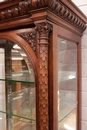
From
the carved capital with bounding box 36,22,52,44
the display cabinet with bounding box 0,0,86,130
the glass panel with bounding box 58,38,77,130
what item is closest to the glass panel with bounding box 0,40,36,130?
the display cabinet with bounding box 0,0,86,130

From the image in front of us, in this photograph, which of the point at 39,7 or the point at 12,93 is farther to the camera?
the point at 12,93

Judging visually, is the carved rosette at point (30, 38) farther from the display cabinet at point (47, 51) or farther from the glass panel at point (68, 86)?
the glass panel at point (68, 86)

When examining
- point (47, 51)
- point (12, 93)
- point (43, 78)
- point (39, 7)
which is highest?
point (39, 7)

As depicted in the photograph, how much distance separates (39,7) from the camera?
0.54 meters

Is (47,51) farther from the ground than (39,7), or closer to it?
closer to it

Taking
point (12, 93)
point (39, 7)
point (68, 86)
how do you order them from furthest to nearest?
point (12, 93) → point (68, 86) → point (39, 7)

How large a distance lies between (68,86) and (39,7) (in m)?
0.50

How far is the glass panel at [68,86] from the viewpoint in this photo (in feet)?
2.52

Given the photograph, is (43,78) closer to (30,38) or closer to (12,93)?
(30,38)

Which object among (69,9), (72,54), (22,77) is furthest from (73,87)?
(69,9)

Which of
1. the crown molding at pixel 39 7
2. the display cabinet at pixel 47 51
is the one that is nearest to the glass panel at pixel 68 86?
the display cabinet at pixel 47 51

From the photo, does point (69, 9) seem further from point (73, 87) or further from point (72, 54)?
point (73, 87)

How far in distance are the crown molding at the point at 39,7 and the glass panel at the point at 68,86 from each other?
5.4 inches

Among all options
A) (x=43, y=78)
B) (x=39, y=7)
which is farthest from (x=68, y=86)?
(x=39, y=7)
